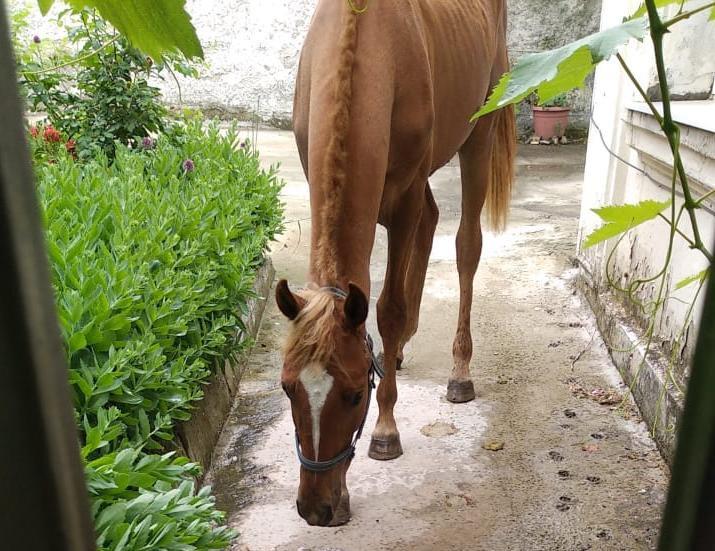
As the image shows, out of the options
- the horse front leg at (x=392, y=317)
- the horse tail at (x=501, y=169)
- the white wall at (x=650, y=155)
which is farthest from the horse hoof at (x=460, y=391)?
the horse tail at (x=501, y=169)

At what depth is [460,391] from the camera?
110 inches

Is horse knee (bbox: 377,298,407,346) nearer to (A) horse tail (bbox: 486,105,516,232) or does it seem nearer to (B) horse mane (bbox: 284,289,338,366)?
(B) horse mane (bbox: 284,289,338,366)

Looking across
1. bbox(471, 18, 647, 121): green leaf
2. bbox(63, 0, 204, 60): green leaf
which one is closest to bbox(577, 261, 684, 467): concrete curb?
bbox(471, 18, 647, 121): green leaf

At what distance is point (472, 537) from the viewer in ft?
6.59

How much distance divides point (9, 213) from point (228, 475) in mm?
2212

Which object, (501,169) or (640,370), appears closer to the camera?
(640,370)

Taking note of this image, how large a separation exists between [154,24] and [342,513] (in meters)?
1.86

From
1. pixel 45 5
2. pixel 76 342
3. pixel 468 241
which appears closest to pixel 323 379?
pixel 76 342

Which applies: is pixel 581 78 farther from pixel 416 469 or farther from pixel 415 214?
pixel 416 469

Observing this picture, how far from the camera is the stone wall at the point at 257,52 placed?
8188 millimetres

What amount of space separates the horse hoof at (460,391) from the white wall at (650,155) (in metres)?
0.79

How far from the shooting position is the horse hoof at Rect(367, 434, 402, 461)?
2.40 m

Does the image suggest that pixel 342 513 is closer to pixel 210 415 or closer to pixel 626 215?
pixel 210 415

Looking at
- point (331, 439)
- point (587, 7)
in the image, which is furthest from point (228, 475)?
point (587, 7)
